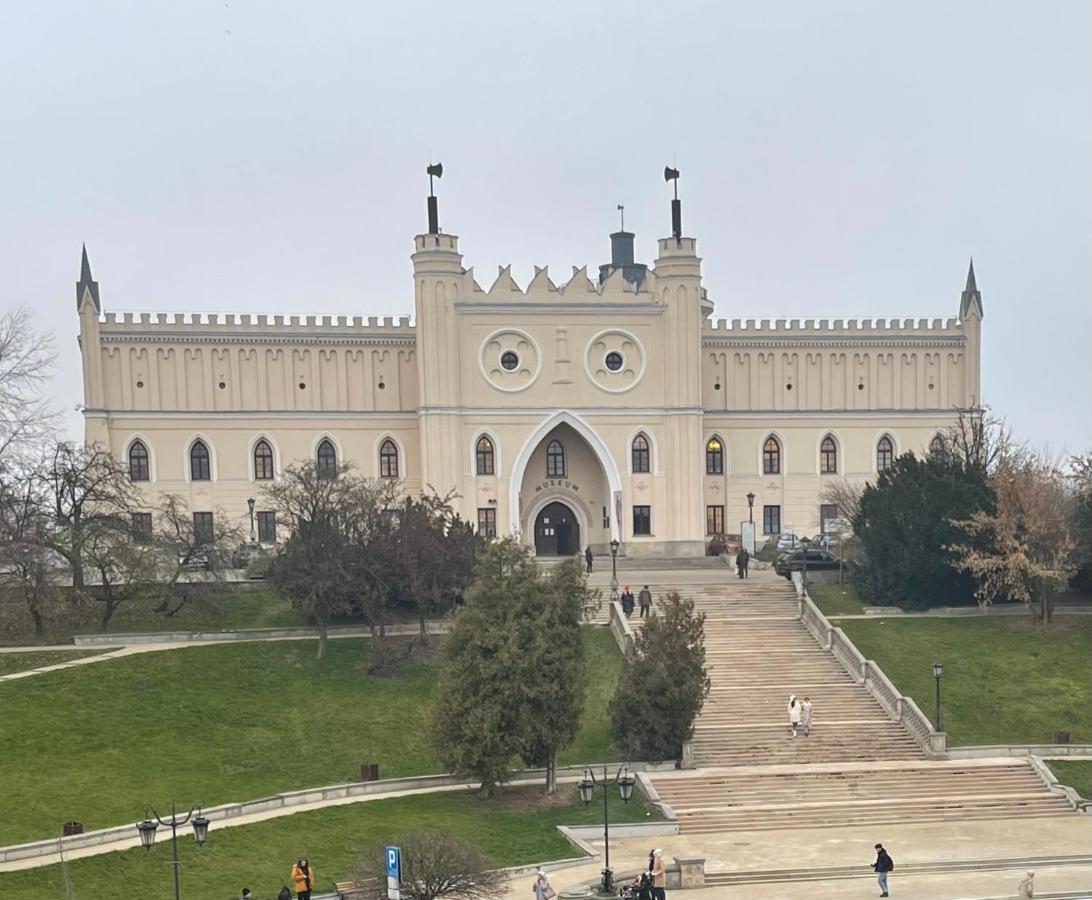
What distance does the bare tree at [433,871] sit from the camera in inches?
659

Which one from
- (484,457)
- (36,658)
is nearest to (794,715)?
(36,658)

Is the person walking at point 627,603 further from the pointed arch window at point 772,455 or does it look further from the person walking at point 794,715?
the pointed arch window at point 772,455

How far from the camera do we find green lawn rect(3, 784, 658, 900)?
19.3m

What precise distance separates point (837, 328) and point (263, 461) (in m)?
24.7

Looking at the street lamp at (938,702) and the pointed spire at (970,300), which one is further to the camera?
the pointed spire at (970,300)

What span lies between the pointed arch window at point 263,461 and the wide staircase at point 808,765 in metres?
20.6

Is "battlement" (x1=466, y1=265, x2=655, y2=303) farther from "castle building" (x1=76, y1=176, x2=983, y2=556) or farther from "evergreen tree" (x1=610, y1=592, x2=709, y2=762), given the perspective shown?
"evergreen tree" (x1=610, y1=592, x2=709, y2=762)

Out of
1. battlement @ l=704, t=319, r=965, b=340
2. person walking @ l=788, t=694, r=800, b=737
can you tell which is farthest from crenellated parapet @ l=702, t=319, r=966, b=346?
person walking @ l=788, t=694, r=800, b=737

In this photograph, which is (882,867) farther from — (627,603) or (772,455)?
(772,455)

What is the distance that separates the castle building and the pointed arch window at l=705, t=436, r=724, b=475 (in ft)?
1.85

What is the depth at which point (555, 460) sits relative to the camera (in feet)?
158

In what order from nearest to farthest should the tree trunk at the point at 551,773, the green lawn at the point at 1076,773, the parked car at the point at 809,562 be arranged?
1. the tree trunk at the point at 551,773
2. the green lawn at the point at 1076,773
3. the parked car at the point at 809,562

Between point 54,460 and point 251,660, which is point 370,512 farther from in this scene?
point 54,460

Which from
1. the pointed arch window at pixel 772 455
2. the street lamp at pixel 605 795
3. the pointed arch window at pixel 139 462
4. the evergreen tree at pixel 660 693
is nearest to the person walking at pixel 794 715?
the evergreen tree at pixel 660 693
